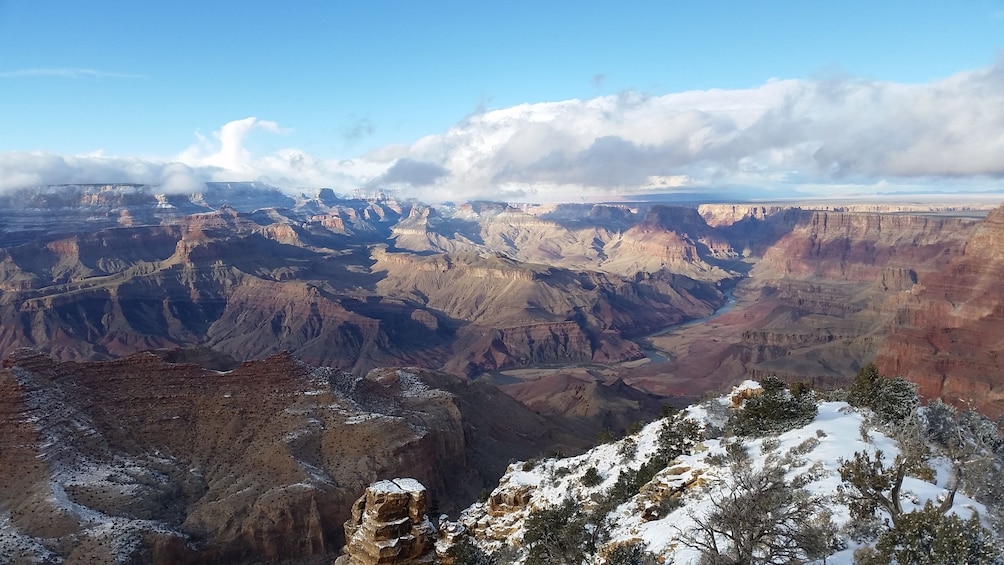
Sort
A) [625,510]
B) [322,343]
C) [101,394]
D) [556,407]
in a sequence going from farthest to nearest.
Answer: [322,343]
[556,407]
[101,394]
[625,510]

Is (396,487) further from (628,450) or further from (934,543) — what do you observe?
(628,450)

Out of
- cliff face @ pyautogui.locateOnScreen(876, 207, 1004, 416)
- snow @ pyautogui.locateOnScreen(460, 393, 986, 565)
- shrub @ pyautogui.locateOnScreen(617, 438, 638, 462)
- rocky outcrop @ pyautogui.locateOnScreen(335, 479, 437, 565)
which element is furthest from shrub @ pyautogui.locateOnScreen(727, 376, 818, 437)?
cliff face @ pyautogui.locateOnScreen(876, 207, 1004, 416)

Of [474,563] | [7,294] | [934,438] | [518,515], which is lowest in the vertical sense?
[7,294]

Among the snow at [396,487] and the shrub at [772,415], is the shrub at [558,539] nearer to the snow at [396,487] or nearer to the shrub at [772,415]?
the snow at [396,487]

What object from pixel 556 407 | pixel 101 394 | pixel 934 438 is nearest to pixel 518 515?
pixel 934 438

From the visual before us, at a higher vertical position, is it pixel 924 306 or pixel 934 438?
pixel 934 438

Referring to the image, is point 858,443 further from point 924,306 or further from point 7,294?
point 7,294

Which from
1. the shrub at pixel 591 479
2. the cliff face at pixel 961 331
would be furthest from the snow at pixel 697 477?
the cliff face at pixel 961 331
